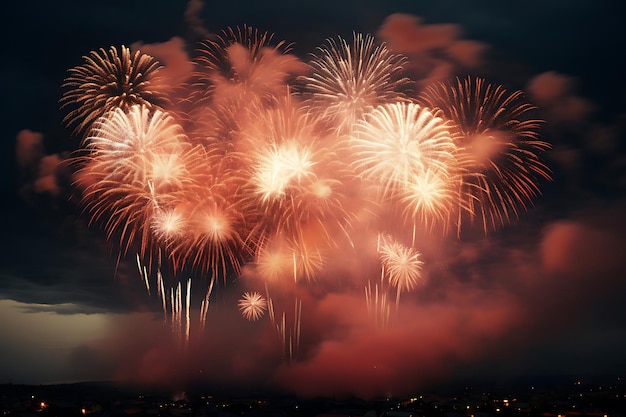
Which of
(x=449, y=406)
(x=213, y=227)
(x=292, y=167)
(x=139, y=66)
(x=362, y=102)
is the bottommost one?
(x=449, y=406)

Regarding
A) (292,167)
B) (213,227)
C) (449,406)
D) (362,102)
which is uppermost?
(362,102)

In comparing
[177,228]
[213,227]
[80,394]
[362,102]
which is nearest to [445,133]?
[362,102]

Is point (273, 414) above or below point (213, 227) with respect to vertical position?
below

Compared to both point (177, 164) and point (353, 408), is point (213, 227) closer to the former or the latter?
point (177, 164)

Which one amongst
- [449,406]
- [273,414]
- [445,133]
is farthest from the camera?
[449,406]

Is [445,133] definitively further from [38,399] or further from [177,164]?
[38,399]

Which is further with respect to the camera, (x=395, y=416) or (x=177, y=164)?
(x=395, y=416)

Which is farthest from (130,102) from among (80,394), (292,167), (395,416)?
(80,394)

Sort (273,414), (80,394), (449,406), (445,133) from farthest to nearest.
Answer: (80,394)
(449,406)
(273,414)
(445,133)

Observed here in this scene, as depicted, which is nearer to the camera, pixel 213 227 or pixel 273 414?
pixel 213 227
